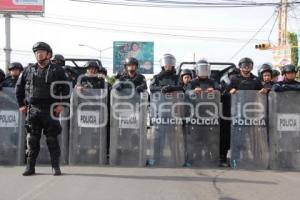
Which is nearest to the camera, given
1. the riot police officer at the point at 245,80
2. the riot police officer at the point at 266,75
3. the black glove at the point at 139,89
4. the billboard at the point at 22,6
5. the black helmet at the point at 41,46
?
the black helmet at the point at 41,46

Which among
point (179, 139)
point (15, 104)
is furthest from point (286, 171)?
point (15, 104)

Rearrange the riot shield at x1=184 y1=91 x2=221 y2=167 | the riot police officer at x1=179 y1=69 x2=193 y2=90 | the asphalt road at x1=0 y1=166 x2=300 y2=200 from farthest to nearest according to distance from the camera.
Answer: the riot police officer at x1=179 y1=69 x2=193 y2=90 < the riot shield at x1=184 y1=91 x2=221 y2=167 < the asphalt road at x1=0 y1=166 x2=300 y2=200

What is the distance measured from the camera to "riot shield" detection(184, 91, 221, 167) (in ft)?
33.4

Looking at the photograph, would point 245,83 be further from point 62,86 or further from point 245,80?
point 62,86

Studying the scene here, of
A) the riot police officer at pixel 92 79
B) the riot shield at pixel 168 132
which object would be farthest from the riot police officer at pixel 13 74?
the riot shield at pixel 168 132

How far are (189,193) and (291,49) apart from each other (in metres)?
34.9

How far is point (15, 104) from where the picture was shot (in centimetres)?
1005

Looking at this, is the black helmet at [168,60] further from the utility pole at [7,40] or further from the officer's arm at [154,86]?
the utility pole at [7,40]

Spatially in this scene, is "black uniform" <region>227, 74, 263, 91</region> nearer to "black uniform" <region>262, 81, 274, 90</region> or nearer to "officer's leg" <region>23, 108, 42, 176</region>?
"black uniform" <region>262, 81, 274, 90</region>

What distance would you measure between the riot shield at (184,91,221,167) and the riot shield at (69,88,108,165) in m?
1.59

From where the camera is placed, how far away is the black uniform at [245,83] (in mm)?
10312

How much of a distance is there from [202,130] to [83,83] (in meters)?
2.40

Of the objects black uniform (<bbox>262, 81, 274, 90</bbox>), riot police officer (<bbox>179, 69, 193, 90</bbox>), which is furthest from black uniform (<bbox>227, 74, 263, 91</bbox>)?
riot police officer (<bbox>179, 69, 193, 90</bbox>)

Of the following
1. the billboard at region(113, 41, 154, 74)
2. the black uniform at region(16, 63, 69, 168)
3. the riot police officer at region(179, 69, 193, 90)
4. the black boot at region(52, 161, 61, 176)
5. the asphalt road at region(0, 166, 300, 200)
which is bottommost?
the asphalt road at region(0, 166, 300, 200)
